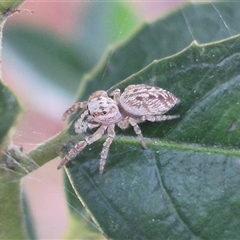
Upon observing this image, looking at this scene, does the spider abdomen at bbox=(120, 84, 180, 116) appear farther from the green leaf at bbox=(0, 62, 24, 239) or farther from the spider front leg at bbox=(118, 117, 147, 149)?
the green leaf at bbox=(0, 62, 24, 239)

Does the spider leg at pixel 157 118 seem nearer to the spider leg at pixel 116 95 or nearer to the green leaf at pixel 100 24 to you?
the spider leg at pixel 116 95

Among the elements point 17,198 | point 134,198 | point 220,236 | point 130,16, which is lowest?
point 220,236

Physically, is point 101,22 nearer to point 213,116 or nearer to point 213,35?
point 213,35

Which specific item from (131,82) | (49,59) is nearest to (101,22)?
(49,59)

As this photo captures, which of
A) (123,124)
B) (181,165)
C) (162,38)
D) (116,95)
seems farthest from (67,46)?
(181,165)

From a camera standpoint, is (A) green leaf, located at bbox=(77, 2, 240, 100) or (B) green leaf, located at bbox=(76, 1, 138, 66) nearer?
(A) green leaf, located at bbox=(77, 2, 240, 100)

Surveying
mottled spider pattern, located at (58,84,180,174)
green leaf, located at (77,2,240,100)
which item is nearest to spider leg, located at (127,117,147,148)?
mottled spider pattern, located at (58,84,180,174)
